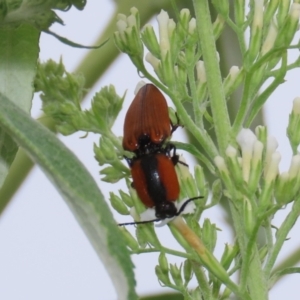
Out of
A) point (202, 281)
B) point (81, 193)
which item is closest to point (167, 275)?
point (202, 281)

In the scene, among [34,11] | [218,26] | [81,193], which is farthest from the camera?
[218,26]

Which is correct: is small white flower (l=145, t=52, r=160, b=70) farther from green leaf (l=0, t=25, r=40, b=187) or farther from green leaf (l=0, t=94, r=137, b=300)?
green leaf (l=0, t=94, r=137, b=300)

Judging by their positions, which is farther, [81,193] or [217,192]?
[217,192]

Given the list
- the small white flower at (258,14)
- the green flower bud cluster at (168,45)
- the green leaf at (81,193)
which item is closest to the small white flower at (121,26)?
the green flower bud cluster at (168,45)

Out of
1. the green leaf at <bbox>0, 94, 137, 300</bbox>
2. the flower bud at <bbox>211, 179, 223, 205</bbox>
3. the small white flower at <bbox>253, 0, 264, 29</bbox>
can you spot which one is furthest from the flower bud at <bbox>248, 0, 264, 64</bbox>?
the green leaf at <bbox>0, 94, 137, 300</bbox>

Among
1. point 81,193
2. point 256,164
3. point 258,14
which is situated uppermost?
point 258,14

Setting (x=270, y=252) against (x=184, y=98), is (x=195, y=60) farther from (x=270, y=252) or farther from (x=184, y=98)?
(x=270, y=252)

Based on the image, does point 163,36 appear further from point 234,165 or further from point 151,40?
point 234,165
